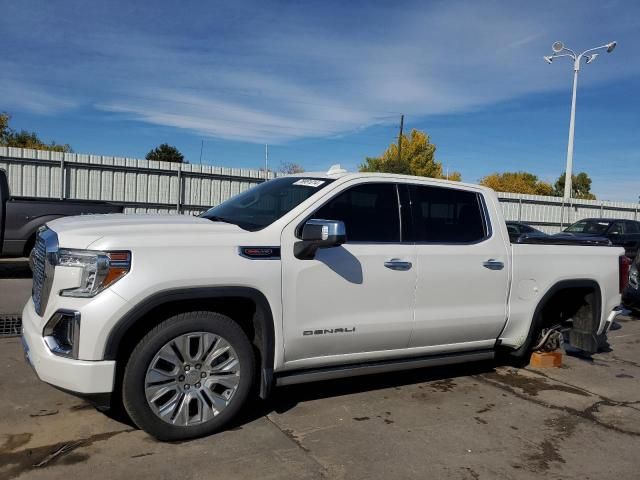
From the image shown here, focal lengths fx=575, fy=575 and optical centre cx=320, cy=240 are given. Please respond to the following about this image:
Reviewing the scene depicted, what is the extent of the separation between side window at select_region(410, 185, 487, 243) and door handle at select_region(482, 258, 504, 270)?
22cm

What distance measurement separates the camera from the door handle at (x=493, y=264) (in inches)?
197

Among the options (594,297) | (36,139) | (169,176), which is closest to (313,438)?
(594,297)

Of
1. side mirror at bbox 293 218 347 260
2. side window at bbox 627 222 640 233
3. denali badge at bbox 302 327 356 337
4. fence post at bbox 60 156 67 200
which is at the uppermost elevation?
fence post at bbox 60 156 67 200

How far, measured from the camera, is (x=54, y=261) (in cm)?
359

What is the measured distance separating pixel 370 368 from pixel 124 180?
1342 centimetres

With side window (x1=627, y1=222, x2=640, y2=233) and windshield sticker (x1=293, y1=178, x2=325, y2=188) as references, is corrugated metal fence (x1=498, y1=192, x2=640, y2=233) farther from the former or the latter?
windshield sticker (x1=293, y1=178, x2=325, y2=188)

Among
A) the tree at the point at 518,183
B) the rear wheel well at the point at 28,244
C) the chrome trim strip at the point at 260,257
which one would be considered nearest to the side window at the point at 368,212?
the chrome trim strip at the point at 260,257

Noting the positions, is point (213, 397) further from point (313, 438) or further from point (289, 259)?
point (289, 259)

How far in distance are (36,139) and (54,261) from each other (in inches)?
1949

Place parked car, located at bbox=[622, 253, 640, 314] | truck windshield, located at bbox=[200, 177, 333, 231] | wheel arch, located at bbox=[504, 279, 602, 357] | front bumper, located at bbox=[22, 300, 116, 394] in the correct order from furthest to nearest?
parked car, located at bbox=[622, 253, 640, 314] → wheel arch, located at bbox=[504, 279, 602, 357] → truck windshield, located at bbox=[200, 177, 333, 231] → front bumper, located at bbox=[22, 300, 116, 394]

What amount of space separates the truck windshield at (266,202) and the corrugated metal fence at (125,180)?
11.8 metres

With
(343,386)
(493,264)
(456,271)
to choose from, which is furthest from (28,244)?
(493,264)

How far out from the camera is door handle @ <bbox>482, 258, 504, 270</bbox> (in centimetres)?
502

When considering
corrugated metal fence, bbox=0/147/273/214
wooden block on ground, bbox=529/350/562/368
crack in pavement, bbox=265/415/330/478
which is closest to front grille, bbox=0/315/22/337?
crack in pavement, bbox=265/415/330/478
